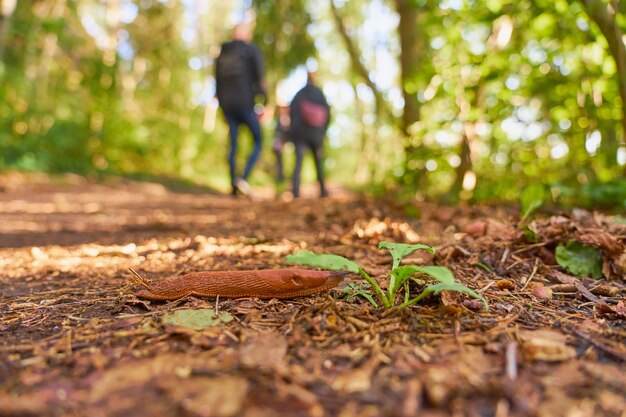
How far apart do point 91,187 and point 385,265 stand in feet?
24.0

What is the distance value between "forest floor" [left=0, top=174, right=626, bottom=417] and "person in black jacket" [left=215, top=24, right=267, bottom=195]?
162 inches

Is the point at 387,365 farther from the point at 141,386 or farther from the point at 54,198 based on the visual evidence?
the point at 54,198

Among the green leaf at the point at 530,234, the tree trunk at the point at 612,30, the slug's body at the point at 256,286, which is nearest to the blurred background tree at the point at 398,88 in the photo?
the tree trunk at the point at 612,30

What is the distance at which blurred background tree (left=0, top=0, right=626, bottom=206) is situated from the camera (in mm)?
4172

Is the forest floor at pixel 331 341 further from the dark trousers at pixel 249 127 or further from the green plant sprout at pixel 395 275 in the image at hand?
the dark trousers at pixel 249 127

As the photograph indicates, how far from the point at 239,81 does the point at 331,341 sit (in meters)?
5.47

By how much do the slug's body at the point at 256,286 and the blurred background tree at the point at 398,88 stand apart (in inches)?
105

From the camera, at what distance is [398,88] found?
7785mm

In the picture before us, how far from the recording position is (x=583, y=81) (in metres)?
4.32

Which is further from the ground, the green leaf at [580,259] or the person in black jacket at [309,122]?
the person in black jacket at [309,122]

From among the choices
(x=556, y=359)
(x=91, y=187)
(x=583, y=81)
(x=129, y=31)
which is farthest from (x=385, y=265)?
(x=129, y=31)

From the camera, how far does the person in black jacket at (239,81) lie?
20.5 ft

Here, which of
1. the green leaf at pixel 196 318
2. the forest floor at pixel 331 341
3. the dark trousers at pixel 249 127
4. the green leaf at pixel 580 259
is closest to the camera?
the forest floor at pixel 331 341

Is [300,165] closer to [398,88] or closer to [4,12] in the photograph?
[398,88]
